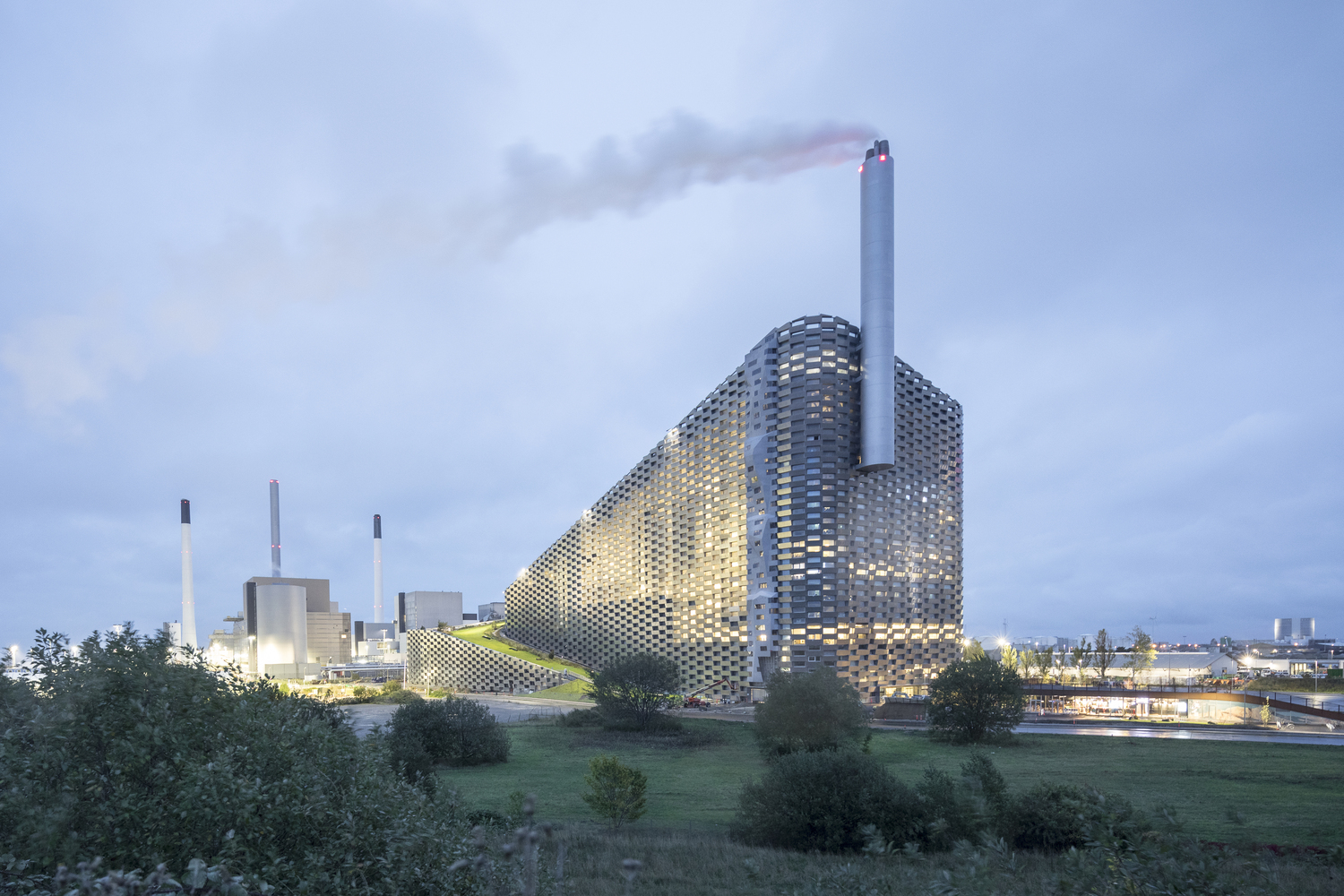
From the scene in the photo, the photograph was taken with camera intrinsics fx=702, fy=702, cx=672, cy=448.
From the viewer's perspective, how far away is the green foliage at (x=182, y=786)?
720cm

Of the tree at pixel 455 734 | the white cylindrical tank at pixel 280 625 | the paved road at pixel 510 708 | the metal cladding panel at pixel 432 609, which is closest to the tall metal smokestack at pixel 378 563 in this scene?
the metal cladding panel at pixel 432 609

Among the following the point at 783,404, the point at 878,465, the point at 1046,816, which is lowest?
the point at 1046,816

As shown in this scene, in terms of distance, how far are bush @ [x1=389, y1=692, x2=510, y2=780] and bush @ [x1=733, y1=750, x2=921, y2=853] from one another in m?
21.7

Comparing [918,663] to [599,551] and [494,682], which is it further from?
[494,682]

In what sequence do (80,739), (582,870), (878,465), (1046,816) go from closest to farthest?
(80,739) → (582,870) → (1046,816) → (878,465)

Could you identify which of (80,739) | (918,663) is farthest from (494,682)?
(80,739)

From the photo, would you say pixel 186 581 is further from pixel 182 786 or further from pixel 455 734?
pixel 182 786

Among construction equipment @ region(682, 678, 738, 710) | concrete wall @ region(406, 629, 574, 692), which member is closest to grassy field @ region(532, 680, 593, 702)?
concrete wall @ region(406, 629, 574, 692)

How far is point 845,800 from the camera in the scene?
21578mm

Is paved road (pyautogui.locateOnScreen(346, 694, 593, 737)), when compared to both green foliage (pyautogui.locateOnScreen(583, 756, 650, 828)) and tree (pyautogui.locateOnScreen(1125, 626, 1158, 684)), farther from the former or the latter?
tree (pyautogui.locateOnScreen(1125, 626, 1158, 684))

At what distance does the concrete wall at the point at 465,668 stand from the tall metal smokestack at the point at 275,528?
2814 inches

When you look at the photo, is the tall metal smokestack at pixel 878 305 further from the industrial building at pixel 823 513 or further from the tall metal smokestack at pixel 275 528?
the tall metal smokestack at pixel 275 528

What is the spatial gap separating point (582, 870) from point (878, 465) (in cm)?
6012

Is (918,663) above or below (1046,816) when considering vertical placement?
below
